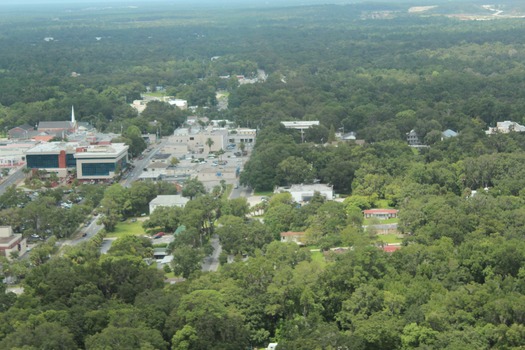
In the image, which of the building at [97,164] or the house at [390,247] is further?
the building at [97,164]

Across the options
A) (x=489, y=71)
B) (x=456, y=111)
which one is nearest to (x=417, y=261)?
(x=456, y=111)

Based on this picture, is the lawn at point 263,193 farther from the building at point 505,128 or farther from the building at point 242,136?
the building at point 505,128

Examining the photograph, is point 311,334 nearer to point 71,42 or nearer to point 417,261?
point 417,261

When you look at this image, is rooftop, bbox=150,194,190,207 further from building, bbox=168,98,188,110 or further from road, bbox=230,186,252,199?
building, bbox=168,98,188,110

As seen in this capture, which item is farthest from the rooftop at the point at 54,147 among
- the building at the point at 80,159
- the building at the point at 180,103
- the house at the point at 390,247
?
the house at the point at 390,247

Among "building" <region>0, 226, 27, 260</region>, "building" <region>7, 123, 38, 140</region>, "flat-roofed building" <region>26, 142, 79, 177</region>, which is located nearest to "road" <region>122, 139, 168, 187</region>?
"flat-roofed building" <region>26, 142, 79, 177</region>

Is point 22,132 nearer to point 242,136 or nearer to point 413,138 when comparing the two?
point 242,136
